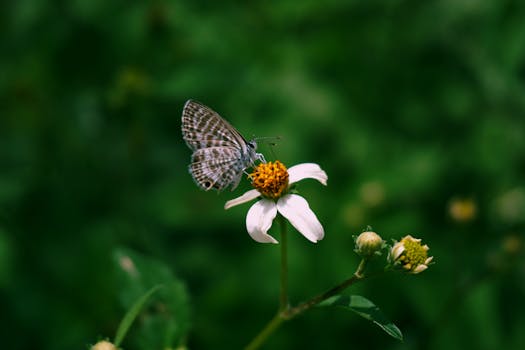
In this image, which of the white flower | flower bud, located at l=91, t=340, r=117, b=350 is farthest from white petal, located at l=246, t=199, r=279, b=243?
flower bud, located at l=91, t=340, r=117, b=350

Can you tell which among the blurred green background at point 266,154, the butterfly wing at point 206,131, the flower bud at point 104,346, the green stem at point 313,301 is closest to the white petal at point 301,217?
the green stem at point 313,301

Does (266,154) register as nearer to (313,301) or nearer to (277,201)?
(277,201)

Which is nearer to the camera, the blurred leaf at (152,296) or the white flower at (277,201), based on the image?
the white flower at (277,201)

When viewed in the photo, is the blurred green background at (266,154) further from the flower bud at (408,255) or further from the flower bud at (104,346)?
the flower bud at (104,346)

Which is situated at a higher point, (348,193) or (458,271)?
(348,193)

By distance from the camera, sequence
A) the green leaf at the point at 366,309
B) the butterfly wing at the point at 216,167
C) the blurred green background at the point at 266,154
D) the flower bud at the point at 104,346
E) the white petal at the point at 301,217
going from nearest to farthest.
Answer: the green leaf at the point at 366,309 → the flower bud at the point at 104,346 → the white petal at the point at 301,217 → the butterfly wing at the point at 216,167 → the blurred green background at the point at 266,154

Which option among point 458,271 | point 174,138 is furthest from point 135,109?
point 458,271

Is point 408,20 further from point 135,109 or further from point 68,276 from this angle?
point 68,276
